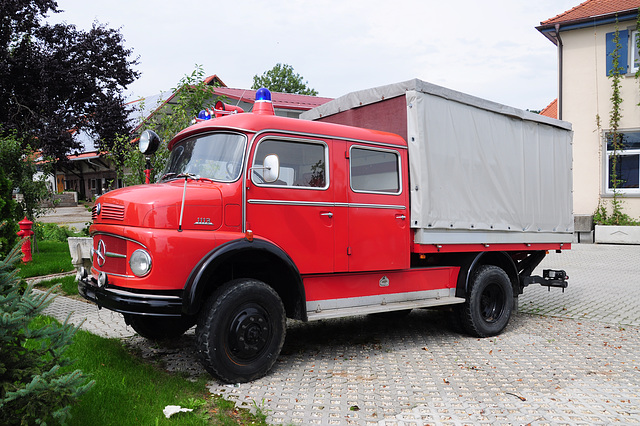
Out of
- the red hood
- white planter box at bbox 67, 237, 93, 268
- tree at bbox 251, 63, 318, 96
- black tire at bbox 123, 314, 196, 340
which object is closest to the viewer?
the red hood

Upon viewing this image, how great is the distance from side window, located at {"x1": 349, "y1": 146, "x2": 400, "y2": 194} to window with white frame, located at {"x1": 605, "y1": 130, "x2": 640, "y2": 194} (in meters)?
13.8

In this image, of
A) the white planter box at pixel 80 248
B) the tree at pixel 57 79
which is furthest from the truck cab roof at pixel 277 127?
the tree at pixel 57 79

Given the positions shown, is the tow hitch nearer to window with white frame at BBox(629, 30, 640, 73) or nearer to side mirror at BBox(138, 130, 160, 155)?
side mirror at BBox(138, 130, 160, 155)

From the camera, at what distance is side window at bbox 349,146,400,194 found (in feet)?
18.4

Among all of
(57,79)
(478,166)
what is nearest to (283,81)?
(57,79)

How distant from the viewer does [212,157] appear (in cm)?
505

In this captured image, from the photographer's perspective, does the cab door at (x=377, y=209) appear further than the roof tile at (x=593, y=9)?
No

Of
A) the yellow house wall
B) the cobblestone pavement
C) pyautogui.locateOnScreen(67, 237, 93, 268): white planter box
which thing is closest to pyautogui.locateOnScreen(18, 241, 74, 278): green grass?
pyautogui.locateOnScreen(67, 237, 93, 268): white planter box

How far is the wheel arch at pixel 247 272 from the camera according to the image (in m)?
4.30

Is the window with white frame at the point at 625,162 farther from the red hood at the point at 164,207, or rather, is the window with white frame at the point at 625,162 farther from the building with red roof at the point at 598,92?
the red hood at the point at 164,207

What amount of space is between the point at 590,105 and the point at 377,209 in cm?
1470

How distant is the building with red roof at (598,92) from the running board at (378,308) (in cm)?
1298

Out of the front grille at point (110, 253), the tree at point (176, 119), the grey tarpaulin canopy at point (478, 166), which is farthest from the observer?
the tree at point (176, 119)

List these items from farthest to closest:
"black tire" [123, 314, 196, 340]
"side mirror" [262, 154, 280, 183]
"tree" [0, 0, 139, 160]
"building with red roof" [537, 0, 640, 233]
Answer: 1. "tree" [0, 0, 139, 160]
2. "building with red roof" [537, 0, 640, 233]
3. "black tire" [123, 314, 196, 340]
4. "side mirror" [262, 154, 280, 183]
